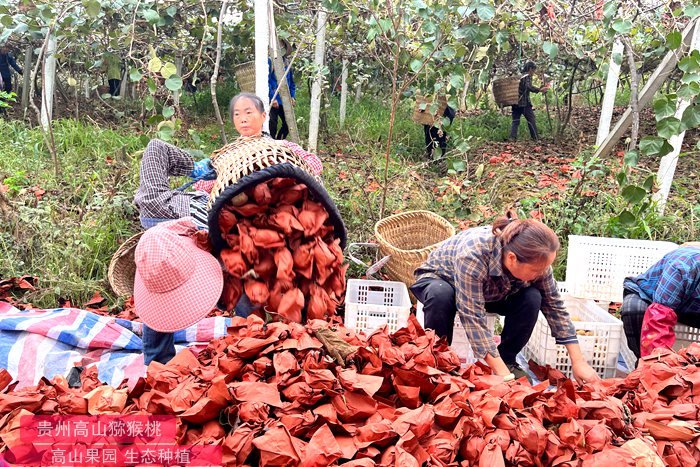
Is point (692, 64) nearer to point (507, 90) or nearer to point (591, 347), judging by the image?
point (591, 347)

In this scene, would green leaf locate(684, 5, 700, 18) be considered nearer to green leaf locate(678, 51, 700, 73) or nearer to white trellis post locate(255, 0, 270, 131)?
green leaf locate(678, 51, 700, 73)

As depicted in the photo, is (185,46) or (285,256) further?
(185,46)

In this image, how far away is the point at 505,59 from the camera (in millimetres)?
6348

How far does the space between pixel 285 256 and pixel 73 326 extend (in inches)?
63.5

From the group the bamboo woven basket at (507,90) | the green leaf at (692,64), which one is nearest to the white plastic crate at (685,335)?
the green leaf at (692,64)

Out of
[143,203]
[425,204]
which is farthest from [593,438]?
[425,204]

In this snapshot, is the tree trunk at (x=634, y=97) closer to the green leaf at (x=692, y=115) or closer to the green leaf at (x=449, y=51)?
the green leaf at (x=692, y=115)

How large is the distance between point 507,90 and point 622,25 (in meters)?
2.51

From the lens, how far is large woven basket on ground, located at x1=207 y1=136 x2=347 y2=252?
1318mm

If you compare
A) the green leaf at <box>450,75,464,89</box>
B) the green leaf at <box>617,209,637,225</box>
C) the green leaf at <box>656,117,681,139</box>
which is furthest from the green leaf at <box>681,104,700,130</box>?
the green leaf at <box>450,75,464,89</box>

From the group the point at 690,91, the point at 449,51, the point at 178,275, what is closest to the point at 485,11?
the point at 449,51

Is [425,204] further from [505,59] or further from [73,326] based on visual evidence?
[505,59]

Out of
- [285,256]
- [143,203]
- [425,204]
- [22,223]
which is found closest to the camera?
[285,256]

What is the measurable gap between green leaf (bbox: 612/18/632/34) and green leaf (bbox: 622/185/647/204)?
3.15ft
